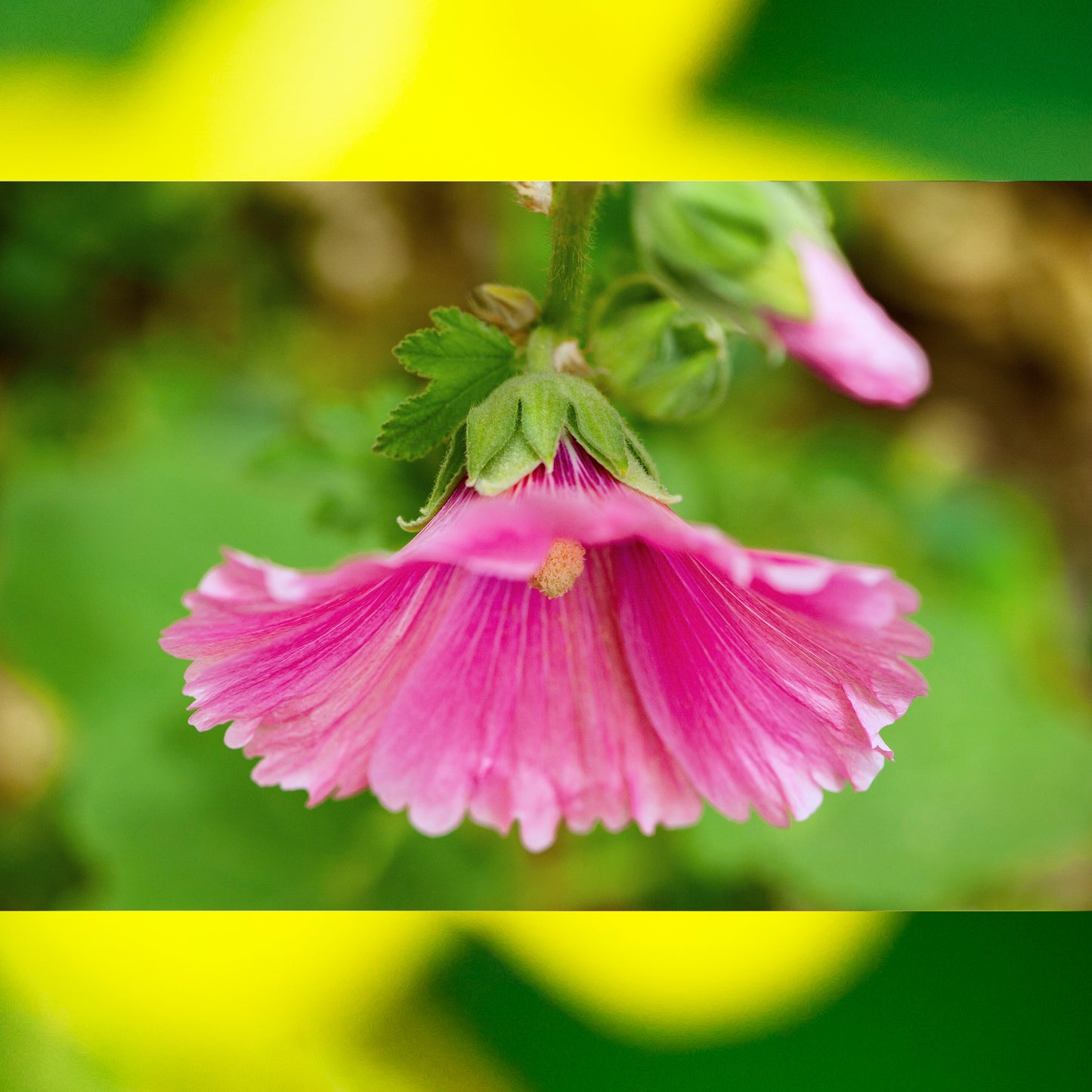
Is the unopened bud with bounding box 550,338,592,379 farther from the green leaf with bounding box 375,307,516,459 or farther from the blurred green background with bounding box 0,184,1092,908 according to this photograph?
the blurred green background with bounding box 0,184,1092,908

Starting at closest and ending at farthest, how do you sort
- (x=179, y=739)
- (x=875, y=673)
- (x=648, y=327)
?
(x=875, y=673) → (x=648, y=327) → (x=179, y=739)

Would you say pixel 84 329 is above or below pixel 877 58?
below

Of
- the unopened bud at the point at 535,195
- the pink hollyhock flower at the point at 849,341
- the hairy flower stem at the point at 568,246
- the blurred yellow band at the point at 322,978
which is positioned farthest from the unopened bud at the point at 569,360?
the blurred yellow band at the point at 322,978

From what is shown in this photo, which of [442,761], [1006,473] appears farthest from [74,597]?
[1006,473]

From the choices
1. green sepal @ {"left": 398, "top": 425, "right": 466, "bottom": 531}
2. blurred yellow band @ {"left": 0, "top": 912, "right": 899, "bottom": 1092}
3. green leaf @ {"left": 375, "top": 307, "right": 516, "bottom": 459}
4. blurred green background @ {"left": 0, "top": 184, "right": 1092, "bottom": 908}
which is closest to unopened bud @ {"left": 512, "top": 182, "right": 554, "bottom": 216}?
green leaf @ {"left": 375, "top": 307, "right": 516, "bottom": 459}

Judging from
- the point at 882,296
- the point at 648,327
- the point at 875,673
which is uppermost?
the point at 648,327

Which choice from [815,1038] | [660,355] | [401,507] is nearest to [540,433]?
[660,355]

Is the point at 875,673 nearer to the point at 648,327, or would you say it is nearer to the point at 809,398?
the point at 648,327
